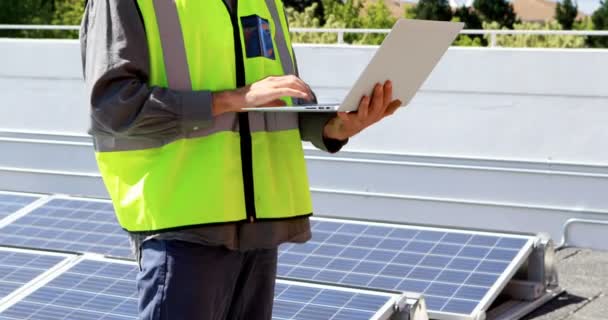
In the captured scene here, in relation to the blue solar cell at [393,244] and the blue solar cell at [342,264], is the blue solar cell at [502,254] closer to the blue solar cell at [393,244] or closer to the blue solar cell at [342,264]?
the blue solar cell at [393,244]

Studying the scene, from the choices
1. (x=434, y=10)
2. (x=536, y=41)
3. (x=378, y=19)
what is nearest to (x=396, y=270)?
(x=536, y=41)

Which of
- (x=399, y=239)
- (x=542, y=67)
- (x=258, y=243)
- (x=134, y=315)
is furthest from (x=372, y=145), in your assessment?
(x=258, y=243)

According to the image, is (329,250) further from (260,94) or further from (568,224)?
(260,94)

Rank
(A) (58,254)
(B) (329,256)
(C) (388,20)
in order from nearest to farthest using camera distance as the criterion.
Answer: (A) (58,254)
(B) (329,256)
(C) (388,20)

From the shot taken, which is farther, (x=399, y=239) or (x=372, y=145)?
(x=372, y=145)

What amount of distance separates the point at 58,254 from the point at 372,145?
3983 mm

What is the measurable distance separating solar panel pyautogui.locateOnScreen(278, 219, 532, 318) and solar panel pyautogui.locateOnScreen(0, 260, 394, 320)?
57cm

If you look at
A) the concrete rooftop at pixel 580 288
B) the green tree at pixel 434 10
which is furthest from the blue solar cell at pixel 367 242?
the green tree at pixel 434 10

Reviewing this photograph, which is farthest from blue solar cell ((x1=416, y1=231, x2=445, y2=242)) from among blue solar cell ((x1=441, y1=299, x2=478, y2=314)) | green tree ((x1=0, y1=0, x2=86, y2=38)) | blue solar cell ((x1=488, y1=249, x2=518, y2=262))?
green tree ((x1=0, y1=0, x2=86, y2=38))

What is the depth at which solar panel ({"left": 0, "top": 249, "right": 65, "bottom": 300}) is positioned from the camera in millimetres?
4949

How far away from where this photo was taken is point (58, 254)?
17.5 ft

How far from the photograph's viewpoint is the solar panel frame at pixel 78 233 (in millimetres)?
6066

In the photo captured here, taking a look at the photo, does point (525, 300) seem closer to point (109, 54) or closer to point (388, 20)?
point (109, 54)

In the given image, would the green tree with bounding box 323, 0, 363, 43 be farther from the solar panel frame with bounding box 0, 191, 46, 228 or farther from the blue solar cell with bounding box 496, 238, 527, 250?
Answer: the blue solar cell with bounding box 496, 238, 527, 250
